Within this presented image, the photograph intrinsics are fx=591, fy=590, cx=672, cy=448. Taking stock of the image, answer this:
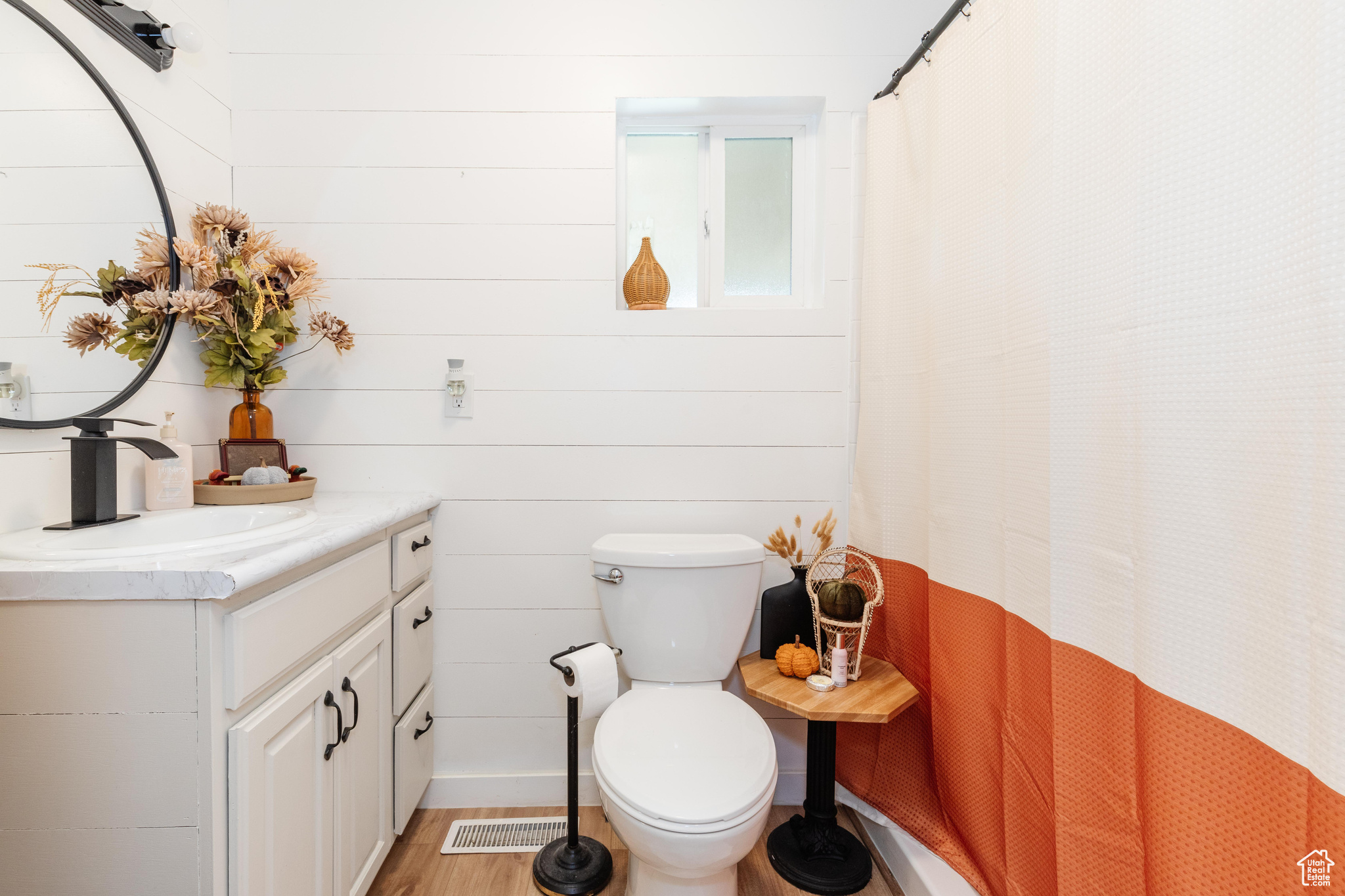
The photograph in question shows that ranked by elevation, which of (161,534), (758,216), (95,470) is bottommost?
(161,534)

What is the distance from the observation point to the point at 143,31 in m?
1.28

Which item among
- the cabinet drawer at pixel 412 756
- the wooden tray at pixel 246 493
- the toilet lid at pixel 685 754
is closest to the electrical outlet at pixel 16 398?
the wooden tray at pixel 246 493

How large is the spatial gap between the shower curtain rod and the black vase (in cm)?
127

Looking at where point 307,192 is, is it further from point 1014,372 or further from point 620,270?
point 1014,372

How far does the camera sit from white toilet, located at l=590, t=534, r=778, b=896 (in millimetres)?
1022

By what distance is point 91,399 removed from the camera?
1146 mm

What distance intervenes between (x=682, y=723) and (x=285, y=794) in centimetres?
69

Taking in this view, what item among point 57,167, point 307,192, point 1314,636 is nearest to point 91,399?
point 57,167

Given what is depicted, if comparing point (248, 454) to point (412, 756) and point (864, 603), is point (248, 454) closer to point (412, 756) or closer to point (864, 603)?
point (412, 756)

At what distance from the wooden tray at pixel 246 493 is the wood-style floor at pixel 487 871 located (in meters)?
0.91

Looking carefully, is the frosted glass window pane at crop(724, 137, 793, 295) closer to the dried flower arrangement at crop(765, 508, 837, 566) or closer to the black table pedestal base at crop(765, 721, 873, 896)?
the dried flower arrangement at crop(765, 508, 837, 566)

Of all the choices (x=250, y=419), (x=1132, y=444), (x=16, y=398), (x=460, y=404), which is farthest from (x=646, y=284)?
(x=16, y=398)

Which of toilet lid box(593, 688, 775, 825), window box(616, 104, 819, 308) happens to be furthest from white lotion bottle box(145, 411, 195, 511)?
window box(616, 104, 819, 308)

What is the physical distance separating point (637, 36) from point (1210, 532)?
169 centimetres
